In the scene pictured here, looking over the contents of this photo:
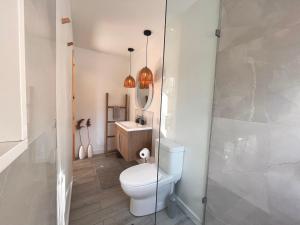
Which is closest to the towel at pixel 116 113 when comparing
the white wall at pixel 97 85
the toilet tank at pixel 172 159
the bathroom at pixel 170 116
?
the white wall at pixel 97 85

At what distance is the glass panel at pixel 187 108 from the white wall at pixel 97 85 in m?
1.84

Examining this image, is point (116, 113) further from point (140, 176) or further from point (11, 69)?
point (11, 69)

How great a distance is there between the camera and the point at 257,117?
107cm

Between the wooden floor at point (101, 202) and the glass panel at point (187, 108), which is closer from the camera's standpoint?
the glass panel at point (187, 108)

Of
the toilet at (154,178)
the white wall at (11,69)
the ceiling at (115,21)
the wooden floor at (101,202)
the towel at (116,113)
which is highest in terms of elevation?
the ceiling at (115,21)

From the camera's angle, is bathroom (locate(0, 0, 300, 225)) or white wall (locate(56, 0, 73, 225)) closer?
bathroom (locate(0, 0, 300, 225))

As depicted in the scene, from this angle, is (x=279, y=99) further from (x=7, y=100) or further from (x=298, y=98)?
(x=7, y=100)

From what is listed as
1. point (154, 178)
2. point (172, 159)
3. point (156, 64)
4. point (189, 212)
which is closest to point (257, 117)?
point (172, 159)

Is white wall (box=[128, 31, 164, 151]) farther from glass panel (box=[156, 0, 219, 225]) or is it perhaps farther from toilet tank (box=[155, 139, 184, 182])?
toilet tank (box=[155, 139, 184, 182])

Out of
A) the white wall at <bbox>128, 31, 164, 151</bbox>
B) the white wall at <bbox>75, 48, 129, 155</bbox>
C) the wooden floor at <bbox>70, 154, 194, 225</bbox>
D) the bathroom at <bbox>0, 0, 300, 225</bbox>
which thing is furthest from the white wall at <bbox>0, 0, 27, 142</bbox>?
the white wall at <bbox>75, 48, 129, 155</bbox>

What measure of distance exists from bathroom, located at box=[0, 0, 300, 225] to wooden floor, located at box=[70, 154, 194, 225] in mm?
14

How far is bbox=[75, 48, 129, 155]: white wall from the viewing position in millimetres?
3172

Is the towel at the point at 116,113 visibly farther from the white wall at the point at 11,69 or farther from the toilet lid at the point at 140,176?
the white wall at the point at 11,69

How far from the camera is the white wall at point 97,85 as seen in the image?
3.17 metres
